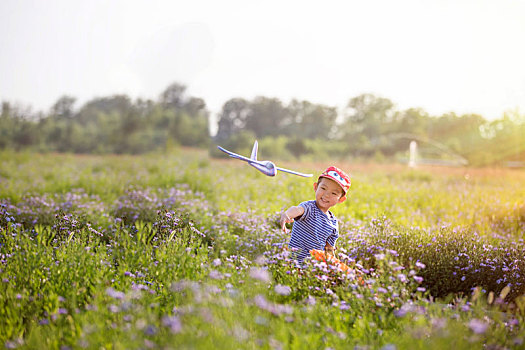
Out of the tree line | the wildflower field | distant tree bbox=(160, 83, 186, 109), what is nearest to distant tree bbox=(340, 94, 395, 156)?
the tree line

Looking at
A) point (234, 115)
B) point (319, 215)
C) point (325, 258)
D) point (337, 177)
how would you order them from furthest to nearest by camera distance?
point (234, 115) → point (319, 215) → point (337, 177) → point (325, 258)

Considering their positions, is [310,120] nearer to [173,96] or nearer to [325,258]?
[173,96]

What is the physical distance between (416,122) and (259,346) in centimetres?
3336

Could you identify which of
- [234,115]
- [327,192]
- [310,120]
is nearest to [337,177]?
[327,192]

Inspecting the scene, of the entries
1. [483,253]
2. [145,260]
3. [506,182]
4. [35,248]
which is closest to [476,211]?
[483,253]

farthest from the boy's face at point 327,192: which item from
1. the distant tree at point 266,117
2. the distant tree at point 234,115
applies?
the distant tree at point 266,117

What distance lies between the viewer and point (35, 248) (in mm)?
3107

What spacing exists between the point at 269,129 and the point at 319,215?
2612 cm

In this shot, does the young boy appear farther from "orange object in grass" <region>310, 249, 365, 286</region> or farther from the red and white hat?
"orange object in grass" <region>310, 249, 365, 286</region>

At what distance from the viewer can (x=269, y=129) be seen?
97.0ft

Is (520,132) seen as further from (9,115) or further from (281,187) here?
(9,115)

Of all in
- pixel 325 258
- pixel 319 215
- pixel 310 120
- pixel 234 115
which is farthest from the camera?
pixel 310 120

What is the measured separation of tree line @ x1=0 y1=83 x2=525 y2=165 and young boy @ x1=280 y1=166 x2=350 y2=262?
771 inches

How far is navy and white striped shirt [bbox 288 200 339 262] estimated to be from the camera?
11.9 feet
